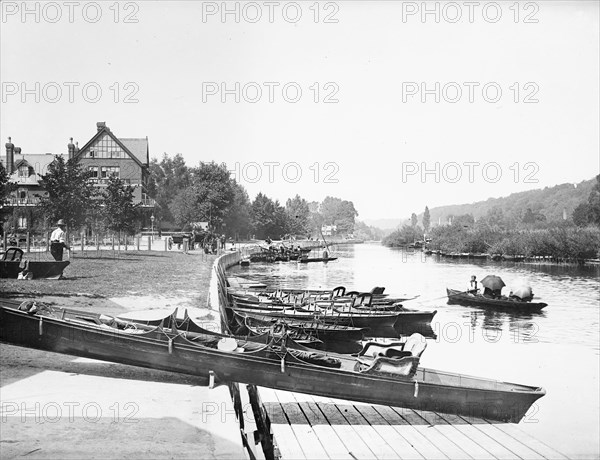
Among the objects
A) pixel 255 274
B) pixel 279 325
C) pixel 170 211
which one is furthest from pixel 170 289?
pixel 255 274

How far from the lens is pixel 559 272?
2622 centimetres

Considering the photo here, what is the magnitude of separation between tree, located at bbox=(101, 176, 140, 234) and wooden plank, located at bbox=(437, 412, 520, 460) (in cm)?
568

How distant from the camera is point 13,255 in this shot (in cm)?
823

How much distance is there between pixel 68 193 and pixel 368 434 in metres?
5.70

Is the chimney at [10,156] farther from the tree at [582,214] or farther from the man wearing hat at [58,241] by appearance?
the tree at [582,214]

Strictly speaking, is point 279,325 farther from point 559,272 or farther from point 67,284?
point 559,272

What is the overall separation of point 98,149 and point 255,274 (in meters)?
19.4

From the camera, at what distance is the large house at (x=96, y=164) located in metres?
8.18

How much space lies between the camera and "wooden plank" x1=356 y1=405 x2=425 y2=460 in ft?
20.1

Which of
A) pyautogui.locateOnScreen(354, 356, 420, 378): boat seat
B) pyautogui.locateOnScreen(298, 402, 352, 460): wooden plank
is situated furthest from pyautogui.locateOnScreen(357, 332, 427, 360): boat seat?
Result: pyautogui.locateOnScreen(298, 402, 352, 460): wooden plank

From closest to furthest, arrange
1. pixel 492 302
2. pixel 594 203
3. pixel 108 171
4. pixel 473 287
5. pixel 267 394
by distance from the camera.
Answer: pixel 267 394 → pixel 108 171 → pixel 594 203 → pixel 492 302 → pixel 473 287

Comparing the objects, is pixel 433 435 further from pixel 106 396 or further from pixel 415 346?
pixel 106 396

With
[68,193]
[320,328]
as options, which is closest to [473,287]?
[320,328]

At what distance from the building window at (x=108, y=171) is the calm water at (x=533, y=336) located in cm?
741
